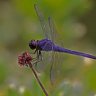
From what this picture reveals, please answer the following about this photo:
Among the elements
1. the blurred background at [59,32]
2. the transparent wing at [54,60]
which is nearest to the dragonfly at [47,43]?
the transparent wing at [54,60]

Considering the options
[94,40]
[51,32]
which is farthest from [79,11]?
[51,32]

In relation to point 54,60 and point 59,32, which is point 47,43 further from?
point 59,32

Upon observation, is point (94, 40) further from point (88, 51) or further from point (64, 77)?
point (64, 77)

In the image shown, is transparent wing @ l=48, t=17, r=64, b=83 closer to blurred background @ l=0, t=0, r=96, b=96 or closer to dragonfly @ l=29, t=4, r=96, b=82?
dragonfly @ l=29, t=4, r=96, b=82

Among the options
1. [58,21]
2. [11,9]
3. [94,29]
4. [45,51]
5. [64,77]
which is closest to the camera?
[45,51]

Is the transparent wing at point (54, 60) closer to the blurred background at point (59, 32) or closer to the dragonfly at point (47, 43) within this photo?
the dragonfly at point (47, 43)

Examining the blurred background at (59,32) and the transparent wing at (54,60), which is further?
the blurred background at (59,32)

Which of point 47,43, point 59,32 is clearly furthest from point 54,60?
point 59,32

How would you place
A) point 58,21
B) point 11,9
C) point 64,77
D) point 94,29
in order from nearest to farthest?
1. point 64,77
2. point 58,21
3. point 11,9
4. point 94,29
